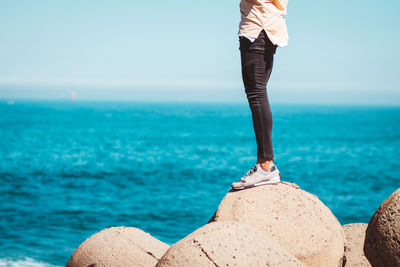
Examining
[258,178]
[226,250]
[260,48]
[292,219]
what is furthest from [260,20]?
[226,250]

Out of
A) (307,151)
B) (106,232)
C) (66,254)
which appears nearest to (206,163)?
(307,151)

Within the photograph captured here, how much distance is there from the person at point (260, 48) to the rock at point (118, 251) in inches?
79.2

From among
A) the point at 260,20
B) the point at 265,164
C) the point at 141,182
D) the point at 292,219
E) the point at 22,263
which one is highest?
the point at 260,20

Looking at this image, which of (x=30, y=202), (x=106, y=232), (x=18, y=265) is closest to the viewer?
(x=106, y=232)

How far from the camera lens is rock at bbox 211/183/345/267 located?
5.19 metres

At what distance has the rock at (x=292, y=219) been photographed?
519cm

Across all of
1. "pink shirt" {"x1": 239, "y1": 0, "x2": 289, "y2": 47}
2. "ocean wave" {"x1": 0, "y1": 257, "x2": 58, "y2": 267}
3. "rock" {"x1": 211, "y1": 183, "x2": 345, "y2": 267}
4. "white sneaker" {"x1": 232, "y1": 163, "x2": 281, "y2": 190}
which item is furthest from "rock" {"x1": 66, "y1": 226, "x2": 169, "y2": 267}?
"ocean wave" {"x1": 0, "y1": 257, "x2": 58, "y2": 267}

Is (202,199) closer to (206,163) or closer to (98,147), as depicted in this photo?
(206,163)

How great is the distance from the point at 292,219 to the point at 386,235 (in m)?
1.01

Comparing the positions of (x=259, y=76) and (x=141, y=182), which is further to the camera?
(x=141, y=182)

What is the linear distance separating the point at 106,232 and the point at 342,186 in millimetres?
27527

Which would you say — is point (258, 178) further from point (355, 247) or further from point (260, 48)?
point (355, 247)

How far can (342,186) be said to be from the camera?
3167 cm

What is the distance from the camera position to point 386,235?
4688 mm
